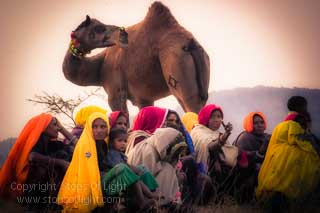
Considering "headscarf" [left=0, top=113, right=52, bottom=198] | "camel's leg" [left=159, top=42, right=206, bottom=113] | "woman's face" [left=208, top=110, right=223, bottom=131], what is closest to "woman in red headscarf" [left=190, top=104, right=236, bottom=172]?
"woman's face" [left=208, top=110, right=223, bottom=131]

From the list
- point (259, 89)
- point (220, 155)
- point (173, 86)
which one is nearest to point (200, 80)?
point (173, 86)

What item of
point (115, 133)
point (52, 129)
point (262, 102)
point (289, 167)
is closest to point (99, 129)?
point (115, 133)

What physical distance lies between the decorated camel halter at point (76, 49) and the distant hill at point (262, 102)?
1365 mm

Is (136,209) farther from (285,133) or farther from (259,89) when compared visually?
(259,89)

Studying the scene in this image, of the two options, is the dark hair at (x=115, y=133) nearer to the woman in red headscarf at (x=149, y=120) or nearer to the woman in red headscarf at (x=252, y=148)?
the woman in red headscarf at (x=149, y=120)

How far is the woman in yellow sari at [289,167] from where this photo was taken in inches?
178

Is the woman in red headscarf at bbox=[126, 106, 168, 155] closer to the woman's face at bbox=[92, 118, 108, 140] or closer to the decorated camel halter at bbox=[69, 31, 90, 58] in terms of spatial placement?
the woman's face at bbox=[92, 118, 108, 140]

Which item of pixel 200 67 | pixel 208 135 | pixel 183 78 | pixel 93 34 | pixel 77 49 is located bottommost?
pixel 208 135

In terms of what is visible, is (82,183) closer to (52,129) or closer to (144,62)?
(52,129)

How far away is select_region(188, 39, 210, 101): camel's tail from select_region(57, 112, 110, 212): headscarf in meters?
2.58

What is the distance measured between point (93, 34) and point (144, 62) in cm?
71

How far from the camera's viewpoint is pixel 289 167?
4570mm

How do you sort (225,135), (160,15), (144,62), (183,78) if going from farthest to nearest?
(160,15) < (144,62) < (183,78) < (225,135)

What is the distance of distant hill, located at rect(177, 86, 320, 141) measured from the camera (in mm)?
6516
